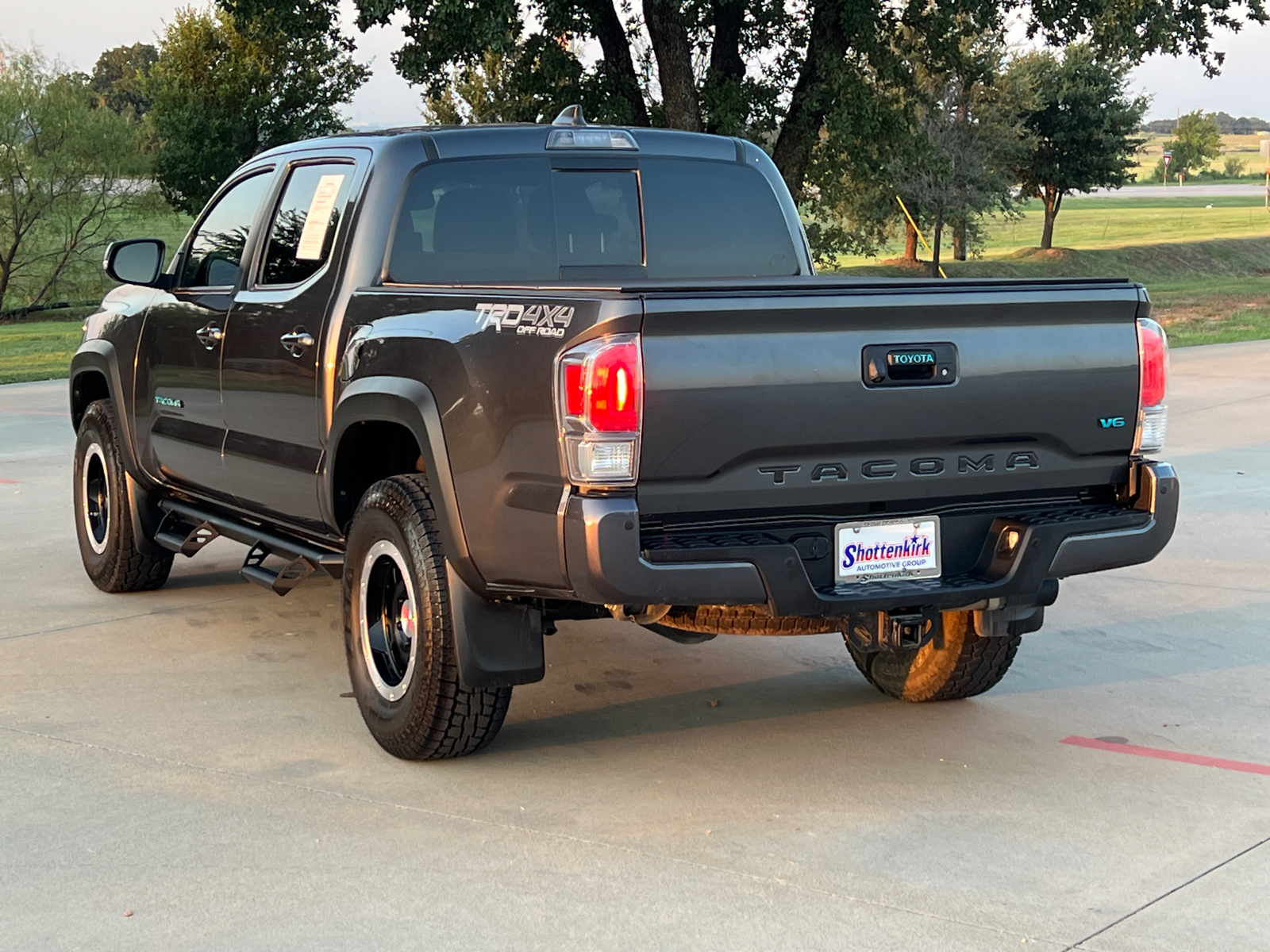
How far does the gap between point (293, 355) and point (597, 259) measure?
119cm

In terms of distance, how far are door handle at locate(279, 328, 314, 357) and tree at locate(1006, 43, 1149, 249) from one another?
41.9 metres

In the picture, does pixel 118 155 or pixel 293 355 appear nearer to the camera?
pixel 293 355

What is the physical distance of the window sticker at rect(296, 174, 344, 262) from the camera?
6074 millimetres

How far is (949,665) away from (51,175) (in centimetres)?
3202

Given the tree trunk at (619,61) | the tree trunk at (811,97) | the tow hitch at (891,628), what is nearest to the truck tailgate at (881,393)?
the tow hitch at (891,628)

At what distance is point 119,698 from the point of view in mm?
6055

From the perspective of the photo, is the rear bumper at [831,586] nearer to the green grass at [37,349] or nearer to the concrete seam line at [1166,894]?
the concrete seam line at [1166,894]

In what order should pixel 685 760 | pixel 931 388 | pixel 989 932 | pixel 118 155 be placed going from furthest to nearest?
pixel 118 155, pixel 685 760, pixel 931 388, pixel 989 932

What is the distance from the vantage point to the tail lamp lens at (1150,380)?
503 cm

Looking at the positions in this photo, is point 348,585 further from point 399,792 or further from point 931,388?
point 931,388

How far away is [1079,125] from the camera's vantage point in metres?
47.4

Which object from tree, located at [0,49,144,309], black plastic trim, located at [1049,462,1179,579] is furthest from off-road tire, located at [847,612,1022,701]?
tree, located at [0,49,144,309]

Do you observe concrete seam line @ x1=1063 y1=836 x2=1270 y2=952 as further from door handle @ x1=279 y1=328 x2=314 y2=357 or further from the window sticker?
the window sticker

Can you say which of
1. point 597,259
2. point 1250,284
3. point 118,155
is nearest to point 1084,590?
point 597,259
